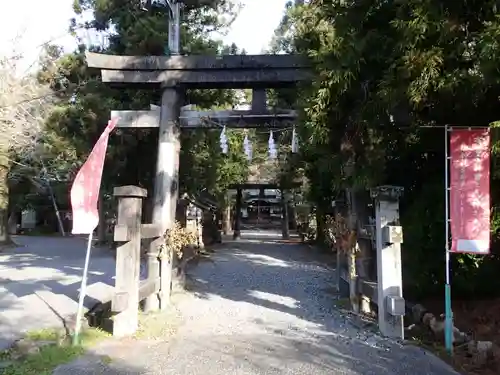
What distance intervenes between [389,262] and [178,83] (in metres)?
5.21

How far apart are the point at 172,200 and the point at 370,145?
12.7 ft

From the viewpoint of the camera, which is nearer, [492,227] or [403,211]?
[492,227]

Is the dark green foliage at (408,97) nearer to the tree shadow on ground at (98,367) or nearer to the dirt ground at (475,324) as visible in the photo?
the dirt ground at (475,324)

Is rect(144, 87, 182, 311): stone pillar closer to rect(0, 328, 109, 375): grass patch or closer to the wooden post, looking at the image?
the wooden post

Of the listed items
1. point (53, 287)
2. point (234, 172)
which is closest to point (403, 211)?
point (53, 287)

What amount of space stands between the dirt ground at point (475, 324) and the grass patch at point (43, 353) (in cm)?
402

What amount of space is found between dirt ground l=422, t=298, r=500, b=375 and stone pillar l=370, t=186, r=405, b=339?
2.57 feet

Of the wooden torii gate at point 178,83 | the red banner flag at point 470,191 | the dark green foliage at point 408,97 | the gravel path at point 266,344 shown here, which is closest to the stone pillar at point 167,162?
the wooden torii gate at point 178,83

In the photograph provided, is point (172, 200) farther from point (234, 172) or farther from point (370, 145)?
point (234, 172)

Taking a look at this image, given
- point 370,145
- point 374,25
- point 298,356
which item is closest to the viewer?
point 298,356

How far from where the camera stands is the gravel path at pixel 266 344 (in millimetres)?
4750

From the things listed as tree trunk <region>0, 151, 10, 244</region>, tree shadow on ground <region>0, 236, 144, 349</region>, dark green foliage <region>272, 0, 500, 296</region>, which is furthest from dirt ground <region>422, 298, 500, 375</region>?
tree trunk <region>0, 151, 10, 244</region>

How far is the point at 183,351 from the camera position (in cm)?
532

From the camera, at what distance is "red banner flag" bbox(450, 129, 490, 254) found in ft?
18.3
